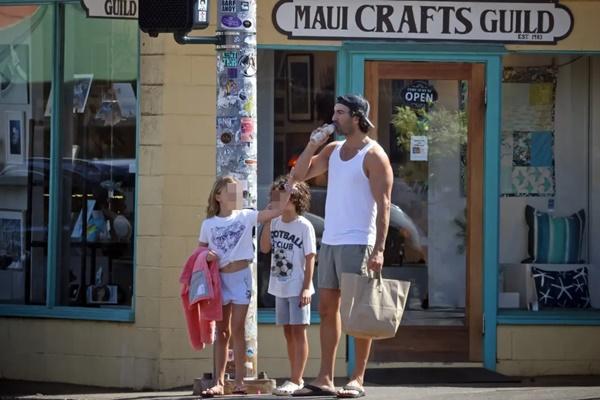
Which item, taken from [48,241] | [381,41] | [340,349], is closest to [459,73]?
[381,41]

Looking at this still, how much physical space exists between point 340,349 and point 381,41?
2.62 meters

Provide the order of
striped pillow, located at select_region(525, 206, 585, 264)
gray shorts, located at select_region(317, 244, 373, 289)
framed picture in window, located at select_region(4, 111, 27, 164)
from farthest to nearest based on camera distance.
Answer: framed picture in window, located at select_region(4, 111, 27, 164), striped pillow, located at select_region(525, 206, 585, 264), gray shorts, located at select_region(317, 244, 373, 289)

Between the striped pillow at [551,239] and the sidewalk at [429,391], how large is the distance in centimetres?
112

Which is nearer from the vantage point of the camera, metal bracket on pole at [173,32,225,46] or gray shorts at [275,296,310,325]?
metal bracket on pole at [173,32,225,46]

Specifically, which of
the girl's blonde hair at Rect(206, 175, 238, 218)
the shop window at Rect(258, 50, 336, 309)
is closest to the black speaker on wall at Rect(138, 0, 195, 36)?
the girl's blonde hair at Rect(206, 175, 238, 218)

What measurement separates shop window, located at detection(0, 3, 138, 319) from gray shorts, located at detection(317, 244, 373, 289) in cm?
257

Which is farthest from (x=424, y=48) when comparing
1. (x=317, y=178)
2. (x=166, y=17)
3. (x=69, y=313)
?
(x=69, y=313)

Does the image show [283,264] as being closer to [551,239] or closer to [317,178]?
[317,178]

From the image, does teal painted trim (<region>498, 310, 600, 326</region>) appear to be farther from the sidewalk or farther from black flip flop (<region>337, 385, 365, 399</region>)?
black flip flop (<region>337, 385, 365, 399</region>)

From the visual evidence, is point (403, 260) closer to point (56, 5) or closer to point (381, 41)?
point (381, 41)

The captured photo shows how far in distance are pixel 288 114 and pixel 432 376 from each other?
2546 millimetres

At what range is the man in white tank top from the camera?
8344 mm

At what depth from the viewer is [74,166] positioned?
10.8m

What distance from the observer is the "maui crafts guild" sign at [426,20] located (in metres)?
10.3
